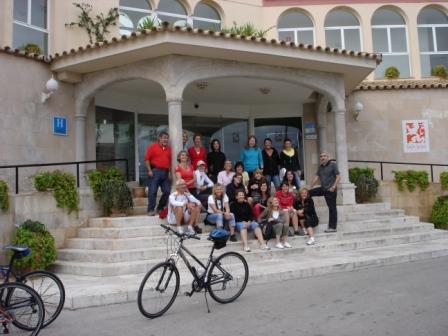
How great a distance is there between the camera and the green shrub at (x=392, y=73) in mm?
17109

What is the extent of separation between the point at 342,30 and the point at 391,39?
6.26 ft

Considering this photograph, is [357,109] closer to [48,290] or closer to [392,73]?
[392,73]

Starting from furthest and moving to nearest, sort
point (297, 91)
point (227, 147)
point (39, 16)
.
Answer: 1. point (227, 147)
2. point (297, 91)
3. point (39, 16)

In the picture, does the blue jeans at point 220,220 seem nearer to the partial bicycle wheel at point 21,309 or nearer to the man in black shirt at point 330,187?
the man in black shirt at point 330,187

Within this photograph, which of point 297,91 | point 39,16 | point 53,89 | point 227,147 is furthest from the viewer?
point 227,147

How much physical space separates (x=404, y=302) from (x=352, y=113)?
10925 mm

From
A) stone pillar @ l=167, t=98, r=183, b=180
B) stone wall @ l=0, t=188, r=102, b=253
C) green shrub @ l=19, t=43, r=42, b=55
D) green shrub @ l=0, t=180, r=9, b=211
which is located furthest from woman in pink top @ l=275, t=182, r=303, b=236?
green shrub @ l=19, t=43, r=42, b=55

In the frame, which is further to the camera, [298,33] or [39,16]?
[298,33]

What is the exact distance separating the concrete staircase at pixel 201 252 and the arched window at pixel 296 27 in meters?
7.87

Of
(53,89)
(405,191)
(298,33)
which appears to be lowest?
(405,191)

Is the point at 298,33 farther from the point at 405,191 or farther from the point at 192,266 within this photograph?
the point at 192,266

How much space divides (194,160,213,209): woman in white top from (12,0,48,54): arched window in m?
5.57

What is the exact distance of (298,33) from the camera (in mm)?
17422

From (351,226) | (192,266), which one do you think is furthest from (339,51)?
(192,266)
